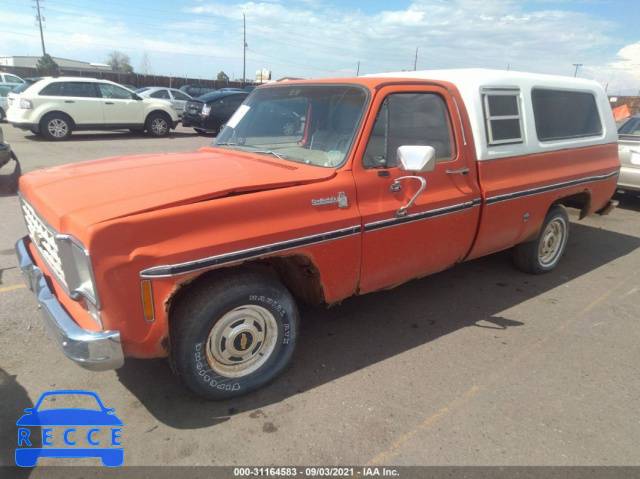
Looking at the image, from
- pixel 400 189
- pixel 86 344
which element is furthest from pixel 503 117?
pixel 86 344

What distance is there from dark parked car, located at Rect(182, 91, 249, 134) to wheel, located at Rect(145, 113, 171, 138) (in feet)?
3.42

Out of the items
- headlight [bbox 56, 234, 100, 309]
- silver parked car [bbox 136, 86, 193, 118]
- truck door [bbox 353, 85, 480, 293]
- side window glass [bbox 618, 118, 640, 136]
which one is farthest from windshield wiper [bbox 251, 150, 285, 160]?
silver parked car [bbox 136, 86, 193, 118]

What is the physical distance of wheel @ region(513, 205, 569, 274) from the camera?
4843 millimetres

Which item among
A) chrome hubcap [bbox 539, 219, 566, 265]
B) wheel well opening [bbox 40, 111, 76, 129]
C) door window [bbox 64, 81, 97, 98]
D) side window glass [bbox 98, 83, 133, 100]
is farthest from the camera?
side window glass [bbox 98, 83, 133, 100]

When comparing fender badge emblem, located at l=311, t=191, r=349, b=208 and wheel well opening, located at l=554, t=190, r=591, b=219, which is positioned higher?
fender badge emblem, located at l=311, t=191, r=349, b=208

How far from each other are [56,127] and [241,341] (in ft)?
42.5

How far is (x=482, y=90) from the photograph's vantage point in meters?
3.90

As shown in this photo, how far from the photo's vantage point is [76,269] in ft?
7.72

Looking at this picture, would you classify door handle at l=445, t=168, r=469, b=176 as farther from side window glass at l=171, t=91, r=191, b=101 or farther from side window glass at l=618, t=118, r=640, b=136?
side window glass at l=171, t=91, r=191, b=101

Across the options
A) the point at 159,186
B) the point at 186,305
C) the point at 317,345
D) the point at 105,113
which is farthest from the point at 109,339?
the point at 105,113

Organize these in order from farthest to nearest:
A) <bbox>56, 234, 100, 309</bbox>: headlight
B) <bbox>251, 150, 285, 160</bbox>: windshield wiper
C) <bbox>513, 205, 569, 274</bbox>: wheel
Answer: <bbox>513, 205, 569, 274</bbox>: wheel → <bbox>251, 150, 285, 160</bbox>: windshield wiper → <bbox>56, 234, 100, 309</bbox>: headlight

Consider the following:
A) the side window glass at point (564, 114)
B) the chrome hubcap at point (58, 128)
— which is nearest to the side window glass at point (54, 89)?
the chrome hubcap at point (58, 128)

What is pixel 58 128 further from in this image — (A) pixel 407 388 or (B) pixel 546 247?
(A) pixel 407 388

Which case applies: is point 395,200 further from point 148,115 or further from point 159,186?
point 148,115
